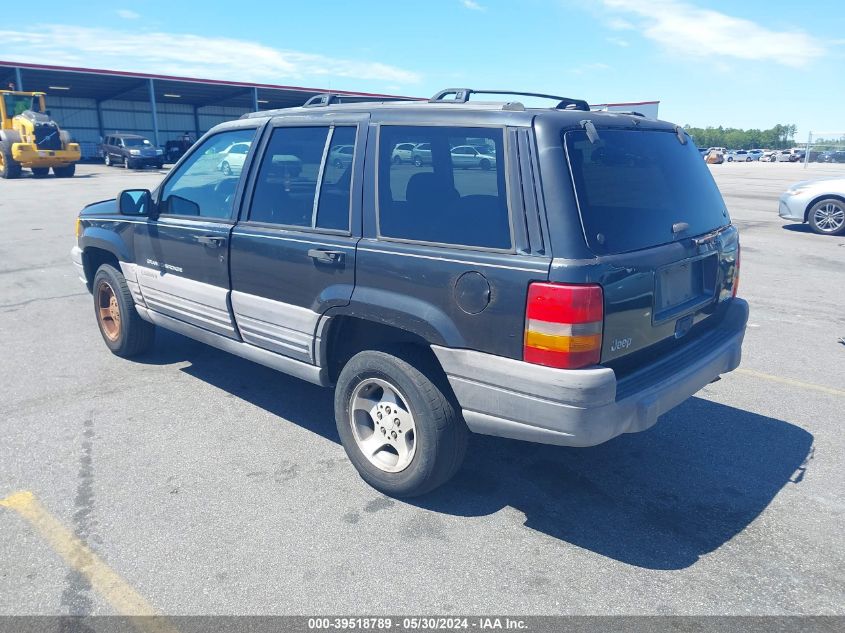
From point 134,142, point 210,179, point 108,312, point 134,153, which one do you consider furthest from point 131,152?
point 210,179

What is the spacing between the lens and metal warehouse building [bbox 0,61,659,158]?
1421 inches

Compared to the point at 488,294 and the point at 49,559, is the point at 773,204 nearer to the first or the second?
the point at 488,294

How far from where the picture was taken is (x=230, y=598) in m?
2.69

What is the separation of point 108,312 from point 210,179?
6.54 ft

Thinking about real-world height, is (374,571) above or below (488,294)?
below

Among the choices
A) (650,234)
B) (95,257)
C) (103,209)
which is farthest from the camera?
(95,257)

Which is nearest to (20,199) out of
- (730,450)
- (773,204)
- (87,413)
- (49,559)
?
(87,413)

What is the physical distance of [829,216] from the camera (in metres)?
13.0

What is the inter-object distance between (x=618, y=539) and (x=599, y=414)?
29.5 inches

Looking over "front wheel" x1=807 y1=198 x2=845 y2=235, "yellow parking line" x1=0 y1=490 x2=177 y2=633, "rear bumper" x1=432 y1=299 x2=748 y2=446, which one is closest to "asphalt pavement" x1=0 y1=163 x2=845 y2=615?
"yellow parking line" x1=0 y1=490 x2=177 y2=633

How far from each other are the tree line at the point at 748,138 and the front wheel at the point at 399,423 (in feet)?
394

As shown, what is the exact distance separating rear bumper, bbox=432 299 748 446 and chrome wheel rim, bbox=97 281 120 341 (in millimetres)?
3609

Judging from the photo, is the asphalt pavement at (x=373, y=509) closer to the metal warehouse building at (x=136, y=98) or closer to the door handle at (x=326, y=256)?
the door handle at (x=326, y=256)

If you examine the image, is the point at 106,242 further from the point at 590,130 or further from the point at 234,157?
the point at 590,130
